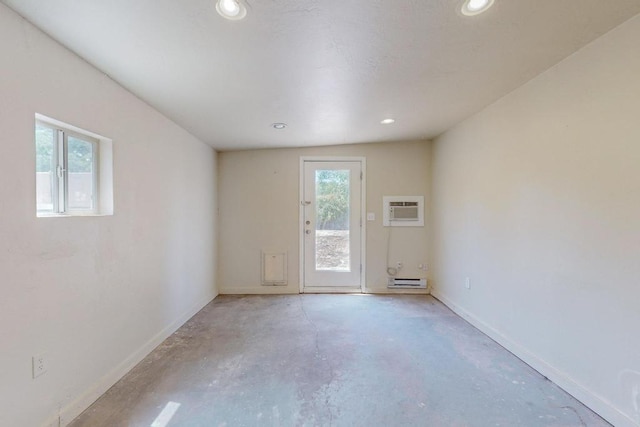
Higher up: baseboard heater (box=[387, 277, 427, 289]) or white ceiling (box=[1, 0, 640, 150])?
white ceiling (box=[1, 0, 640, 150])

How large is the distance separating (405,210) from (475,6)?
9.76 ft

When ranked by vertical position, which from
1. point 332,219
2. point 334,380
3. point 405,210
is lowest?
point 334,380

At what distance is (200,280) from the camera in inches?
141

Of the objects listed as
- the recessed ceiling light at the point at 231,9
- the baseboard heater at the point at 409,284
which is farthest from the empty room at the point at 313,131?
the baseboard heater at the point at 409,284

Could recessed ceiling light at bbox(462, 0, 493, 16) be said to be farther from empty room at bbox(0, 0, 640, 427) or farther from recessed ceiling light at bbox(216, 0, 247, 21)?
recessed ceiling light at bbox(216, 0, 247, 21)

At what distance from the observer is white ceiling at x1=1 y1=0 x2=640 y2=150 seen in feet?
4.55

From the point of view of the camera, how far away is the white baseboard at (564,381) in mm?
1620

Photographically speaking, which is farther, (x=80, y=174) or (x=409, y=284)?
(x=409, y=284)

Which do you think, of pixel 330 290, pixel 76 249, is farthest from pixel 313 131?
pixel 76 249

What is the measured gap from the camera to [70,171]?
5.95ft

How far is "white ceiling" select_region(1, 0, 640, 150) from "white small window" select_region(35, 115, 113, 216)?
0.46 metres

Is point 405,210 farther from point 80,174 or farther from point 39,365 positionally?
point 39,365

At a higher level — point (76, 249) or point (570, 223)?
point (570, 223)

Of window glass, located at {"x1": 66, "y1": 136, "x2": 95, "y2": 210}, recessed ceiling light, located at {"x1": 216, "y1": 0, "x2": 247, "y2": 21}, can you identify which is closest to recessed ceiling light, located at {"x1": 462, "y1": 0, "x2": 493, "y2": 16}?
recessed ceiling light, located at {"x1": 216, "y1": 0, "x2": 247, "y2": 21}
